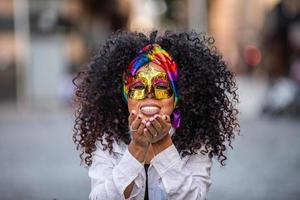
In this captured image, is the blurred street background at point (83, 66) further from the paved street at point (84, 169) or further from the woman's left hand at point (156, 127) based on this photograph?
the woman's left hand at point (156, 127)

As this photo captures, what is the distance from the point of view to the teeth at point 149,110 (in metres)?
3.43

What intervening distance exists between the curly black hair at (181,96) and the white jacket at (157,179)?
0.54ft

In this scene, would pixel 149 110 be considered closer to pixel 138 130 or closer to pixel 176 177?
pixel 138 130

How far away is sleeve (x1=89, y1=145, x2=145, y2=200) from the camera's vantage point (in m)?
3.44

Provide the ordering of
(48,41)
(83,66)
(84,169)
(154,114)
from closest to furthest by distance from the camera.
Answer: (154,114) → (83,66) → (84,169) → (48,41)

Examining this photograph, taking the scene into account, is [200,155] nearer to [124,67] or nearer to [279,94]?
[124,67]

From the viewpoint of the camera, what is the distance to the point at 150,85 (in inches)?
140

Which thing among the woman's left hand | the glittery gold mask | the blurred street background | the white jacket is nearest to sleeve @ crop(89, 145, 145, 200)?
the white jacket

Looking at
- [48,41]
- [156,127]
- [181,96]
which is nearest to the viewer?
[156,127]

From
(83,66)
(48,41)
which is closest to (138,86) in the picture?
(83,66)

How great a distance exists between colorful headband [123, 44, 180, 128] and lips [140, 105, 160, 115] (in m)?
0.17

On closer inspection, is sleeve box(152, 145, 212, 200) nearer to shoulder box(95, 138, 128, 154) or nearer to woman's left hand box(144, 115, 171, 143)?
woman's left hand box(144, 115, 171, 143)

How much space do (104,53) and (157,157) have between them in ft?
2.27

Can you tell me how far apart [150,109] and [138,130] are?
0.54 feet
